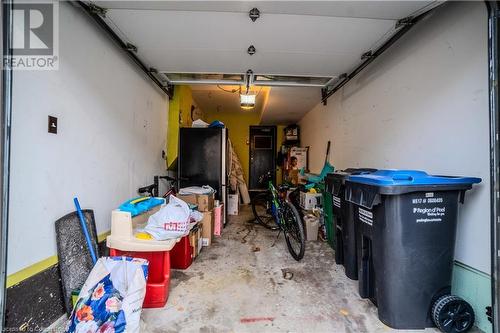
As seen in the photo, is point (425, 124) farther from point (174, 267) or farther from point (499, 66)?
point (174, 267)

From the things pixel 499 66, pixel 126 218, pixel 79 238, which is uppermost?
pixel 499 66

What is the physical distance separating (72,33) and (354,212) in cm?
259

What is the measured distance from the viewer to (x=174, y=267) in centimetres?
231

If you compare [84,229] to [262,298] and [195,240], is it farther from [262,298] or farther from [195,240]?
[262,298]

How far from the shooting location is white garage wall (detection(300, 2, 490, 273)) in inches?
57.1

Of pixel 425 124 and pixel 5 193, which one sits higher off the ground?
pixel 425 124

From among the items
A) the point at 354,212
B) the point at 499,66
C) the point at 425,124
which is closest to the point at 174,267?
the point at 354,212

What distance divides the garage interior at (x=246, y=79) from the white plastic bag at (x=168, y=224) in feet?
1.57

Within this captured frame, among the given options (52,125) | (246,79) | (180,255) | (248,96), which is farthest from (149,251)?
(248,96)

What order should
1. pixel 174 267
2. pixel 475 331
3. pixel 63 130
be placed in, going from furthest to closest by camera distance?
1. pixel 174 267
2. pixel 63 130
3. pixel 475 331

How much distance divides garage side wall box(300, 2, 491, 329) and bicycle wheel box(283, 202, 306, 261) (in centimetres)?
108

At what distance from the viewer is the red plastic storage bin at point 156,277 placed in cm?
168

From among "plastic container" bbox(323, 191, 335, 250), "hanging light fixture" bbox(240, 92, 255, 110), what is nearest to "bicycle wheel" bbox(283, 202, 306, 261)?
"plastic container" bbox(323, 191, 335, 250)

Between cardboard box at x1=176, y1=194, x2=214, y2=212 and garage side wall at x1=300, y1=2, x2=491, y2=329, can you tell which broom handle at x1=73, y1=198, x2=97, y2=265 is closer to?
cardboard box at x1=176, y1=194, x2=214, y2=212
